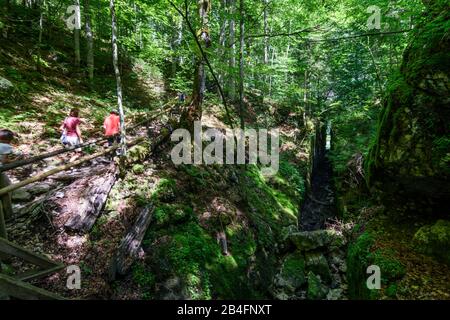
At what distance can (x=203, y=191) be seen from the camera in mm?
9523

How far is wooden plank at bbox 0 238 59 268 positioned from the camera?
4215 mm

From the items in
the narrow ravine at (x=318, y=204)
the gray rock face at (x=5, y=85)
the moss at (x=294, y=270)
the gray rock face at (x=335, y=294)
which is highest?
the gray rock face at (x=5, y=85)

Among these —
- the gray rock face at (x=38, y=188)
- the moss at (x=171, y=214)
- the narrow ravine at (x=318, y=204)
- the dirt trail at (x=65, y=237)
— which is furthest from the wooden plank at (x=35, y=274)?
the narrow ravine at (x=318, y=204)

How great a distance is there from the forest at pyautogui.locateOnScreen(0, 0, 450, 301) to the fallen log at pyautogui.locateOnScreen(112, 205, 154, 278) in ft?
0.09

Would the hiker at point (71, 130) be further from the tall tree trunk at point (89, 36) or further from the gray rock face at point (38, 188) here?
the tall tree trunk at point (89, 36)

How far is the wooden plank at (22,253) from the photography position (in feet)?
13.8

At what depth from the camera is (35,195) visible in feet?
22.9

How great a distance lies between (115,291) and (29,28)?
1795 centimetres

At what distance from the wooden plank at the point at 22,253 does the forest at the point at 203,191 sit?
0.8 inches

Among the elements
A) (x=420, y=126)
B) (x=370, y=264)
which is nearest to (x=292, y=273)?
(x=370, y=264)

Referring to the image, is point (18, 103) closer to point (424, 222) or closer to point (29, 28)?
point (29, 28)

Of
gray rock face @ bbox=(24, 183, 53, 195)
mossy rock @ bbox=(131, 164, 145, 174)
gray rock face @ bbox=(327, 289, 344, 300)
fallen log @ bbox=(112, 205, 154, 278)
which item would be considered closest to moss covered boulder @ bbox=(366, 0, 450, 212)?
gray rock face @ bbox=(327, 289, 344, 300)

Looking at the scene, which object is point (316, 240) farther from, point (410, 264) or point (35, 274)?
point (35, 274)

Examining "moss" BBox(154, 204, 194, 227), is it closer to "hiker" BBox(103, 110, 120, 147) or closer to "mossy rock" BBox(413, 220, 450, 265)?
"hiker" BBox(103, 110, 120, 147)
